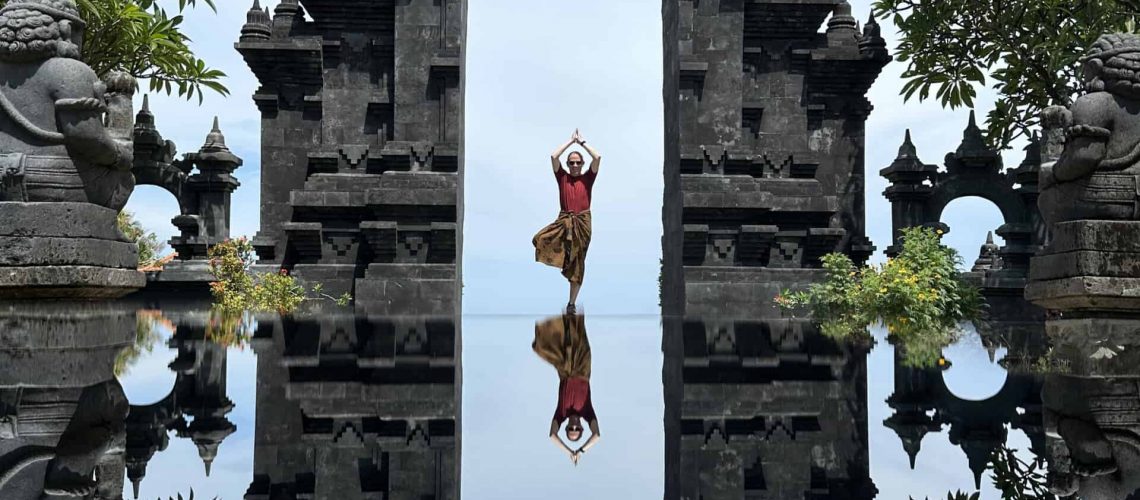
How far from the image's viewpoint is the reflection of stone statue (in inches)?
260

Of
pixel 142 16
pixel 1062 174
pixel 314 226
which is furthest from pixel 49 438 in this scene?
pixel 142 16

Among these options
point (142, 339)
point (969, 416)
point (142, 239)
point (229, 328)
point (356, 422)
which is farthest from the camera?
point (142, 239)

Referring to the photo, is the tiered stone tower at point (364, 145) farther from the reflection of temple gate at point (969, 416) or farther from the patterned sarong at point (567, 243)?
the reflection of temple gate at point (969, 416)

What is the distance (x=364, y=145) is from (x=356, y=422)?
10795 mm

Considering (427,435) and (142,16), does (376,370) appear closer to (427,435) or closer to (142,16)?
(427,435)

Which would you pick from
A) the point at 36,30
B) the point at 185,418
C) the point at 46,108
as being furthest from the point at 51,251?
the point at 185,418

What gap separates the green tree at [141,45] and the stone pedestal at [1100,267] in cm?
1209

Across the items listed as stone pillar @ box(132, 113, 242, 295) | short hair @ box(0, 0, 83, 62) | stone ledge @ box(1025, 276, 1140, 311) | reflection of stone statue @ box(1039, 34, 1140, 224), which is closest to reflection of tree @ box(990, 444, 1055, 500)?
stone ledge @ box(1025, 276, 1140, 311)

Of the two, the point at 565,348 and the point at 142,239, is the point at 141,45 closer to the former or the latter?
the point at 565,348

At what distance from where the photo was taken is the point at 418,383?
5.03 metres

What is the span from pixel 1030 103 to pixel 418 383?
12941 millimetres

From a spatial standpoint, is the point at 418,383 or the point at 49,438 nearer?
the point at 49,438

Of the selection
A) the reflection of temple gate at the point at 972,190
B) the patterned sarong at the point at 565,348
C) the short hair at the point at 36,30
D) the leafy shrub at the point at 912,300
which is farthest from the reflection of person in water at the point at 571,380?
the reflection of temple gate at the point at 972,190

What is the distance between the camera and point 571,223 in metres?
13.5
